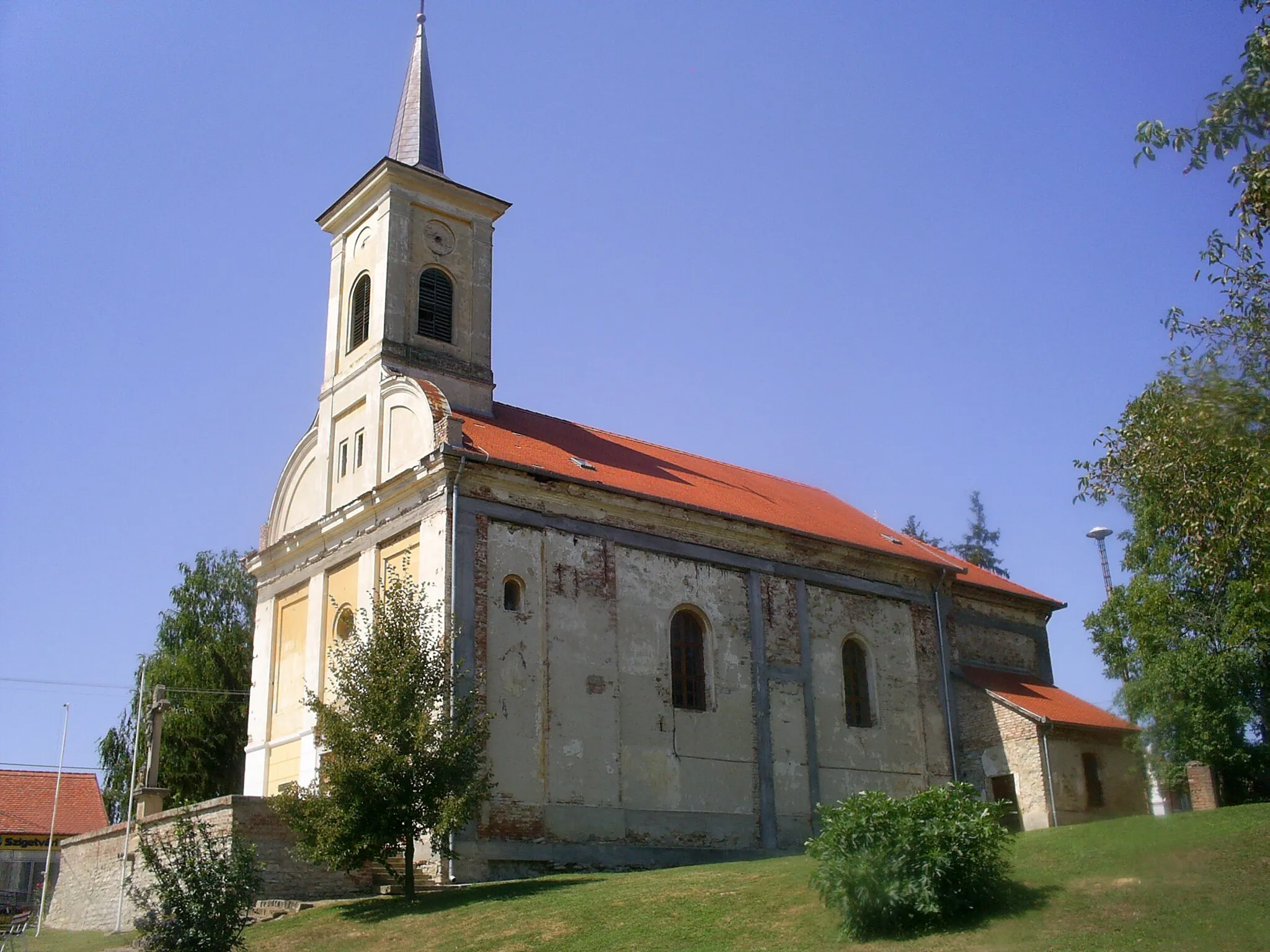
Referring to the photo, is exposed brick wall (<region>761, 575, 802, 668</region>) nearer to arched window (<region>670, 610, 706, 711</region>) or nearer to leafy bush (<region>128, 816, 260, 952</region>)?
arched window (<region>670, 610, 706, 711</region>)

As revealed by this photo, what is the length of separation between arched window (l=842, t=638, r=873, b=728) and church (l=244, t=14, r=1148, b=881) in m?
0.07

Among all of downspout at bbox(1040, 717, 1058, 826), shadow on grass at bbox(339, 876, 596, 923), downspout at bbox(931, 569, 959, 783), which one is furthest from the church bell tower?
downspout at bbox(1040, 717, 1058, 826)

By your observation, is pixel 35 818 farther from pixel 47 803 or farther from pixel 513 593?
pixel 513 593

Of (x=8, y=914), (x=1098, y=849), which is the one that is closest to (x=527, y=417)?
(x=8, y=914)

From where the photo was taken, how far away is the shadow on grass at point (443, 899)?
761 inches

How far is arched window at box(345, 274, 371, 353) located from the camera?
3027cm

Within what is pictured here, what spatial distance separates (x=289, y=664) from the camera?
29422 millimetres

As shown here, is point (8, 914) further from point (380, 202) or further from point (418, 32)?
point (418, 32)

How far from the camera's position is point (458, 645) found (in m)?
23.8

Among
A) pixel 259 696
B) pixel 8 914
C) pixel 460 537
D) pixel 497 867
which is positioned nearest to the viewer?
pixel 497 867

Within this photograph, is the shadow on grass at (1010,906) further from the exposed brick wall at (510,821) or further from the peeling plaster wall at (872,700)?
the peeling plaster wall at (872,700)

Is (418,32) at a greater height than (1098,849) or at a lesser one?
greater

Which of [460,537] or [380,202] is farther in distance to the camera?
[380,202]

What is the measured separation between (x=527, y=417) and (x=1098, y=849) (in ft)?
60.4
